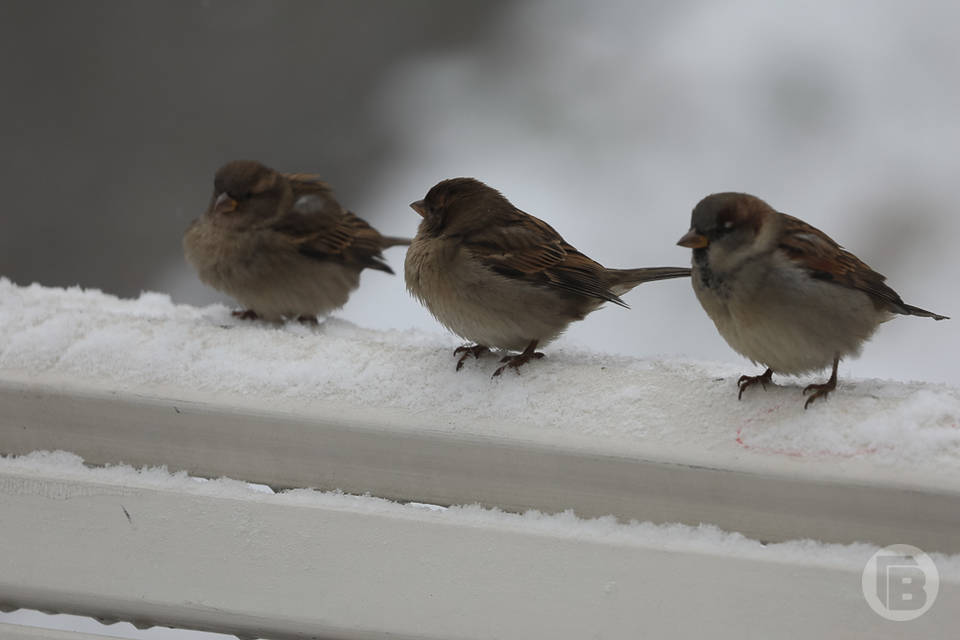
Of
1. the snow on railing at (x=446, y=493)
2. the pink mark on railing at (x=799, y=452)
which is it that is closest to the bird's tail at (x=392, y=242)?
the snow on railing at (x=446, y=493)

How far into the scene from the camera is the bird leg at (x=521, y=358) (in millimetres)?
1804

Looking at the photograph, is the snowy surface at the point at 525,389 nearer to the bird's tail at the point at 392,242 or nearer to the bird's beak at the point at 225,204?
the bird's beak at the point at 225,204

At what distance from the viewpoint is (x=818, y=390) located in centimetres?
165

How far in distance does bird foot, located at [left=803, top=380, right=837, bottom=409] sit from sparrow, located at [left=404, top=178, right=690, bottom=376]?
0.46 m

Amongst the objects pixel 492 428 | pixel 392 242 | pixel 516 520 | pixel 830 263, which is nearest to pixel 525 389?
pixel 492 428

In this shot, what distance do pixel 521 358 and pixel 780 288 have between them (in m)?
0.45

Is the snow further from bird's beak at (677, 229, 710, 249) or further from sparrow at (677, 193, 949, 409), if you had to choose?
bird's beak at (677, 229, 710, 249)

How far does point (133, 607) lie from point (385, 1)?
4123 mm

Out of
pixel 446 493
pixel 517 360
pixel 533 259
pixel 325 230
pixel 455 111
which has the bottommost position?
pixel 446 493

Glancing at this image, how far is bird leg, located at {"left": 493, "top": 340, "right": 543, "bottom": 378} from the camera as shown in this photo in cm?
180

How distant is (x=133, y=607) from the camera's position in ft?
5.07

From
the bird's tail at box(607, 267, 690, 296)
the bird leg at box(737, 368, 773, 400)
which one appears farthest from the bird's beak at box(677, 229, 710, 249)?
the bird's tail at box(607, 267, 690, 296)

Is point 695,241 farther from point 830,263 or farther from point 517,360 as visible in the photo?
point 517,360

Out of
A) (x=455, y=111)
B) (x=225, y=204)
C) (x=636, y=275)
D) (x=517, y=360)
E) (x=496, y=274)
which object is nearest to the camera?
(x=517, y=360)
